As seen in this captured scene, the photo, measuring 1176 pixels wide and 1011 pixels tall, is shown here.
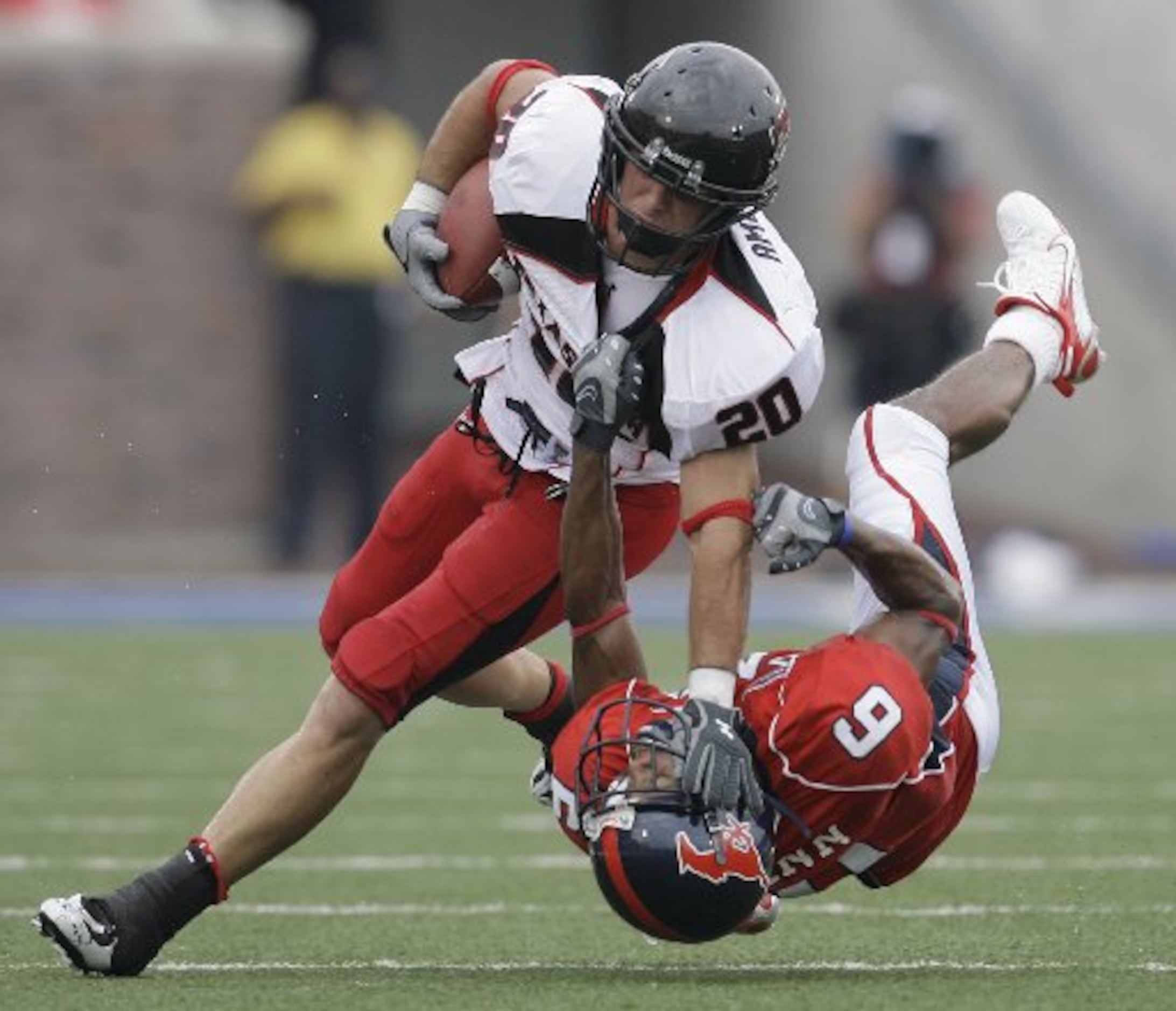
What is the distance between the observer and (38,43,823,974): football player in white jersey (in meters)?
5.32

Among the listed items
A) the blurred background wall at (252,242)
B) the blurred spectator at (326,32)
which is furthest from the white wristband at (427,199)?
the blurred background wall at (252,242)

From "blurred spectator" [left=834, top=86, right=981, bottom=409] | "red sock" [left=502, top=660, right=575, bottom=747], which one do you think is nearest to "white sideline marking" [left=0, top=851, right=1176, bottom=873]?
"red sock" [left=502, top=660, right=575, bottom=747]

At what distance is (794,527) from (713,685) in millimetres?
277

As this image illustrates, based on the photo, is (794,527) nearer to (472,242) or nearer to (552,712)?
(472,242)

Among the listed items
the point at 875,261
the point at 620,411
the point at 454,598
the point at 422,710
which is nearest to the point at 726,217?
the point at 620,411

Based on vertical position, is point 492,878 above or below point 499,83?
below

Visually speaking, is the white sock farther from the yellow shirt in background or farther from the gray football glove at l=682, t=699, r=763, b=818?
the yellow shirt in background

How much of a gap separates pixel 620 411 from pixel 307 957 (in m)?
1.07

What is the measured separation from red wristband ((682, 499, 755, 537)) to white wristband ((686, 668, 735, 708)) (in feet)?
0.77

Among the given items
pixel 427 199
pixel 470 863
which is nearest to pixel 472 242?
pixel 427 199

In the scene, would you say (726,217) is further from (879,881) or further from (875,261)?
(875,261)

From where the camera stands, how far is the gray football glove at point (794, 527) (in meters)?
5.07

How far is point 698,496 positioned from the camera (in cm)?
534

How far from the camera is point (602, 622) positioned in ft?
19.2
